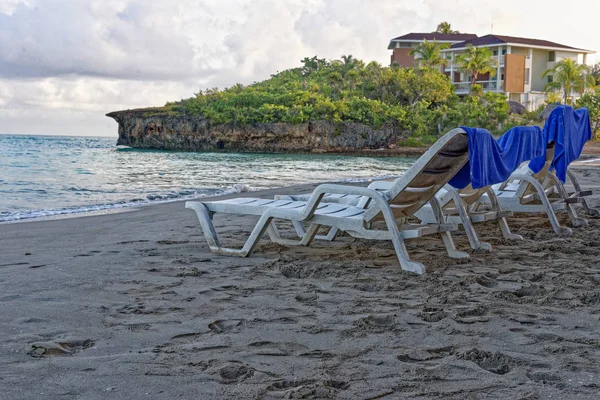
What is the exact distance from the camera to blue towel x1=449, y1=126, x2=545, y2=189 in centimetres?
480

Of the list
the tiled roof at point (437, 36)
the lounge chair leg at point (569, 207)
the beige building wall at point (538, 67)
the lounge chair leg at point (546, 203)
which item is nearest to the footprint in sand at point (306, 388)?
the lounge chair leg at point (546, 203)

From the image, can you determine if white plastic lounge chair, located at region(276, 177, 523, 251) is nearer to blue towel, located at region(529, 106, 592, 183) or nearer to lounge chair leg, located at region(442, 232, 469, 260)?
lounge chair leg, located at region(442, 232, 469, 260)

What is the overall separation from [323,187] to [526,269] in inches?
70.8

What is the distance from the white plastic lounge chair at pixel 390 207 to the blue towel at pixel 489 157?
10 centimetres

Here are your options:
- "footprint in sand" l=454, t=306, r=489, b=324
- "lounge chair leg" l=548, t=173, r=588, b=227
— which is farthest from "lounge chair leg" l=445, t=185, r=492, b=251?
"lounge chair leg" l=548, t=173, r=588, b=227

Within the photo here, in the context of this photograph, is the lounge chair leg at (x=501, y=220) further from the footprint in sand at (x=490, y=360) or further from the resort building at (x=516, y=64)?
the resort building at (x=516, y=64)

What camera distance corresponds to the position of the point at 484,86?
67312 millimetres

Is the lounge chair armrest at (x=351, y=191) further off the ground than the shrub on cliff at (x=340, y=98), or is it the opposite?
the shrub on cliff at (x=340, y=98)

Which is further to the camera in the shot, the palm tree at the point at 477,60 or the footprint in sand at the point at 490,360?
the palm tree at the point at 477,60

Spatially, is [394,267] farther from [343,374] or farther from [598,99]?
[598,99]

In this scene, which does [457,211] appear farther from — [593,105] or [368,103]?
[368,103]

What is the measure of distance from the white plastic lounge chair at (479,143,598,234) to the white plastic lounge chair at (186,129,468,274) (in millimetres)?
1720

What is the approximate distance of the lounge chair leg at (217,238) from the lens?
17.6 ft

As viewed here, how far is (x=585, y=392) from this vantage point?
2445 mm
